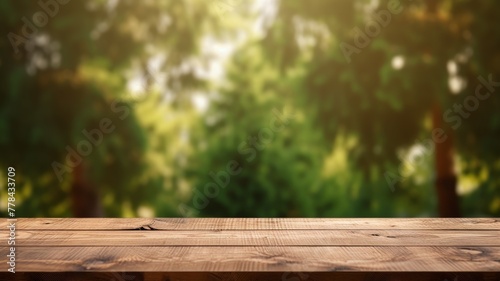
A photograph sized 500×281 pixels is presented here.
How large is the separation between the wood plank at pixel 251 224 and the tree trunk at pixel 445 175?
211 inches

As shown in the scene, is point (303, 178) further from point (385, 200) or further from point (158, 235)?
point (158, 235)

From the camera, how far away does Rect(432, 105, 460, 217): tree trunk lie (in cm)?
700

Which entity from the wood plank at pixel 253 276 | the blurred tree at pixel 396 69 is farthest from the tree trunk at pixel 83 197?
the wood plank at pixel 253 276

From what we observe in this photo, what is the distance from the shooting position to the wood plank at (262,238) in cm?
150

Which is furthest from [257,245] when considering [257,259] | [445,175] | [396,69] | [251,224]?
[445,175]

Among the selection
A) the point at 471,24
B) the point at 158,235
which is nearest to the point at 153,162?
the point at 471,24

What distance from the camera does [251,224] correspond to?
5.90 feet

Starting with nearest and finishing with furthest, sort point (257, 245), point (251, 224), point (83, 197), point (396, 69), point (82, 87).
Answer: point (257, 245) → point (251, 224) → point (396, 69) → point (82, 87) → point (83, 197)

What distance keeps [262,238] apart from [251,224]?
23 cm

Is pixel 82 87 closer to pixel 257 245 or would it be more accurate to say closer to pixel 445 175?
pixel 445 175

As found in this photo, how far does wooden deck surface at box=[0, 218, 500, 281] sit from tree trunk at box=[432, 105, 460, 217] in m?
5.38

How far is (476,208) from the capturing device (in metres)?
8.05

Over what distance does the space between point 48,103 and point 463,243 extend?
6.36m

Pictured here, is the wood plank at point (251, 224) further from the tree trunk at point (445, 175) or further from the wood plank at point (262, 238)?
the tree trunk at point (445, 175)
